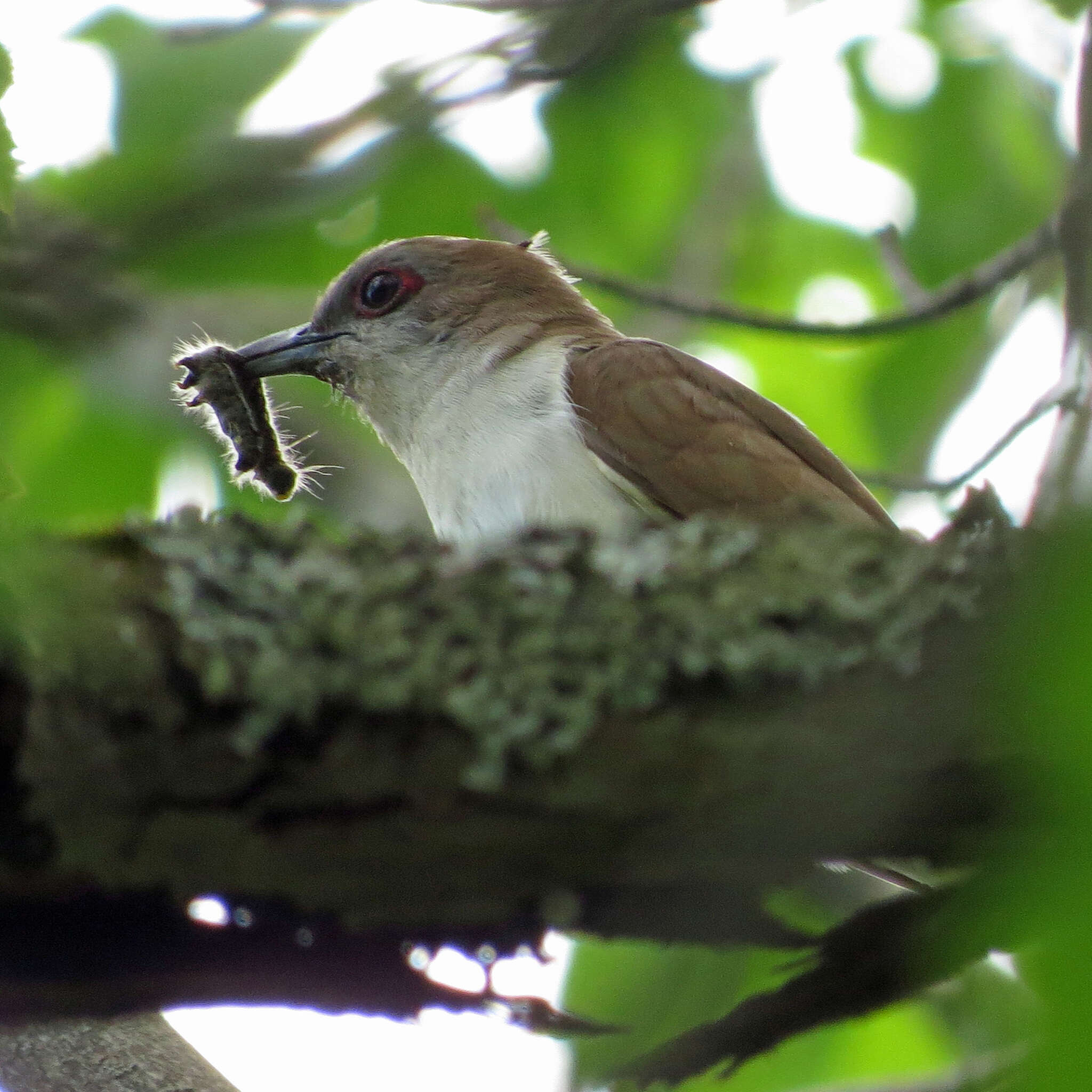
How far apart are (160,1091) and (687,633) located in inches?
61.6

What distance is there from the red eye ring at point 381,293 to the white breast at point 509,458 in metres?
0.58

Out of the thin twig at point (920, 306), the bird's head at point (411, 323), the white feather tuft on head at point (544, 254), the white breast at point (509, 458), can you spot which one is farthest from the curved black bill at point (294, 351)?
the thin twig at point (920, 306)

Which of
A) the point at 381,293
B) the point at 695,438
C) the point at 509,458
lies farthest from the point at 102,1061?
the point at 381,293

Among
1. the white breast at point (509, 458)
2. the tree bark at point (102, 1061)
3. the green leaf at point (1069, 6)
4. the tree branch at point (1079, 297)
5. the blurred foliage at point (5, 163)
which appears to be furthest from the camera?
the white breast at point (509, 458)

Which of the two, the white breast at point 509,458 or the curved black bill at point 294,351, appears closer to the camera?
the white breast at point 509,458

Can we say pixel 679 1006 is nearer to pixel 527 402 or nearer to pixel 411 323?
pixel 527 402

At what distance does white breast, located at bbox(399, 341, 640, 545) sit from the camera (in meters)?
4.11

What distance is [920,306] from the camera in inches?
193

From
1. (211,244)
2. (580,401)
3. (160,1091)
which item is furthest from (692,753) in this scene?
(211,244)

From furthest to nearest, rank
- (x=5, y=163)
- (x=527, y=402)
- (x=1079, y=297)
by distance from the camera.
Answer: (x=527, y=402), (x=1079, y=297), (x=5, y=163)

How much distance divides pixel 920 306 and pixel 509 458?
167 centimetres

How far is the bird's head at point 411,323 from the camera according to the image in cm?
520

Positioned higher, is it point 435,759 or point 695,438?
point 695,438

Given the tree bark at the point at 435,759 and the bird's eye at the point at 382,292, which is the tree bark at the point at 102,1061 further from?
the bird's eye at the point at 382,292
